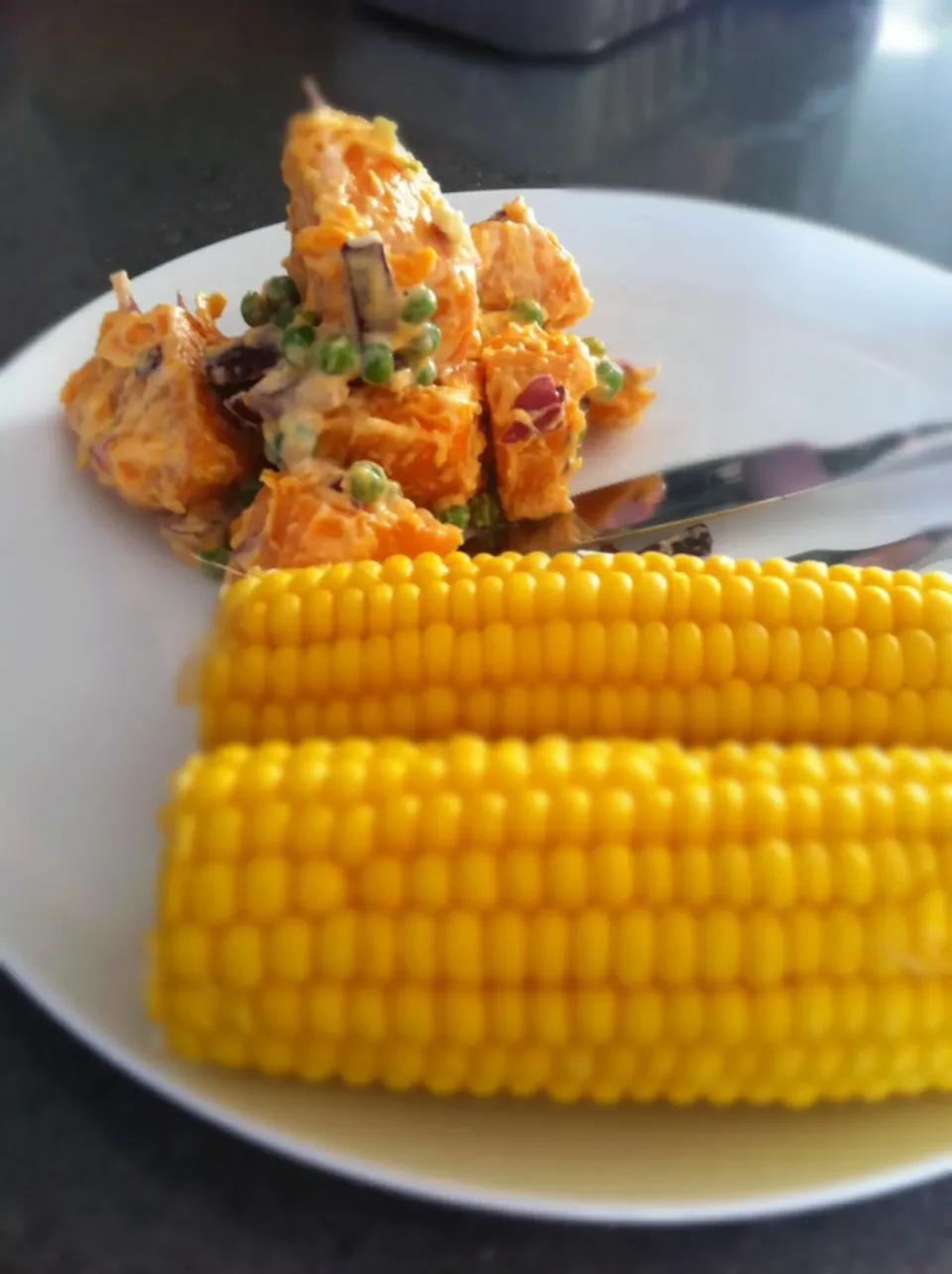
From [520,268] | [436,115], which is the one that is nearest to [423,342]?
[520,268]

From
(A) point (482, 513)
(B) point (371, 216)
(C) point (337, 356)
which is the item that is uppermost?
(B) point (371, 216)

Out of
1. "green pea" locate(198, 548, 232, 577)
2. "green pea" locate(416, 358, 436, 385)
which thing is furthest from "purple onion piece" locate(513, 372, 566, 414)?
"green pea" locate(198, 548, 232, 577)

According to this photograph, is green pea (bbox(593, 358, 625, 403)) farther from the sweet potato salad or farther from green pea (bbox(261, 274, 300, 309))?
green pea (bbox(261, 274, 300, 309))

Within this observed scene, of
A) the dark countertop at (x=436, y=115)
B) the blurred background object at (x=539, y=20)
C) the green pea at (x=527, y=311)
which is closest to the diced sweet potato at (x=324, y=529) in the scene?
the green pea at (x=527, y=311)

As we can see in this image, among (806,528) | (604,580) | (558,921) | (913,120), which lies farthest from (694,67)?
(558,921)

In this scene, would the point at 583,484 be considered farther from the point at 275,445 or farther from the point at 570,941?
the point at 570,941

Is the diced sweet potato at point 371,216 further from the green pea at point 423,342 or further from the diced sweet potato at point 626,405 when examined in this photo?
the diced sweet potato at point 626,405
